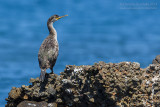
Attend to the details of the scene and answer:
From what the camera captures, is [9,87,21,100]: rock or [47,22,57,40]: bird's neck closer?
[9,87,21,100]: rock

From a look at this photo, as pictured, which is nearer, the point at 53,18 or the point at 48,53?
the point at 48,53

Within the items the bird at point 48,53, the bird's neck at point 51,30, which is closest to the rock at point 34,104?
the bird at point 48,53

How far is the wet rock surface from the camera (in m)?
8.66

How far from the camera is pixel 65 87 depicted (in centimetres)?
945

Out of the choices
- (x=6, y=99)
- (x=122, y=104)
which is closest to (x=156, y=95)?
(x=122, y=104)

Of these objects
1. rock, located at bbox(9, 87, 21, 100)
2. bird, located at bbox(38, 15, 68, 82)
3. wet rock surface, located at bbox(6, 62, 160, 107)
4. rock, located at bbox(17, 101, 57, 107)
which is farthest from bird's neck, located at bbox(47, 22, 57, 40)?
rock, located at bbox(17, 101, 57, 107)

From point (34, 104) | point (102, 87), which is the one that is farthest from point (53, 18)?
point (102, 87)

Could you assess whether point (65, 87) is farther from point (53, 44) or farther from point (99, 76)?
point (53, 44)

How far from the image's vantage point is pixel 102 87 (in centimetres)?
867

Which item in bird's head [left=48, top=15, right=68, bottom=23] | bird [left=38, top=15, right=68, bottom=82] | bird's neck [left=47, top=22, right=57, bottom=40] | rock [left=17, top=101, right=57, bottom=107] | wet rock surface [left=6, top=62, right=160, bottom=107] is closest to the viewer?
wet rock surface [left=6, top=62, right=160, bottom=107]

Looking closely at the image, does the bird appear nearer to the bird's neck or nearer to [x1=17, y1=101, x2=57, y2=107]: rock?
the bird's neck

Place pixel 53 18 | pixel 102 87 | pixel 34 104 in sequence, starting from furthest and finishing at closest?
1. pixel 53 18
2. pixel 34 104
3. pixel 102 87

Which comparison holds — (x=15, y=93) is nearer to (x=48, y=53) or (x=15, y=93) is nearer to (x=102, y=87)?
(x=48, y=53)

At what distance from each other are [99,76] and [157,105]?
1.80 meters
